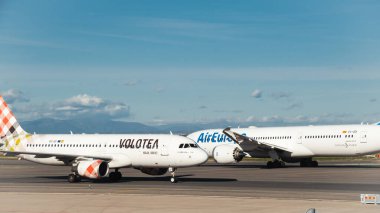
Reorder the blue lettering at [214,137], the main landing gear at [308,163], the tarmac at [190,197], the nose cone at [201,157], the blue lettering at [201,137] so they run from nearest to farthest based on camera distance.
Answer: the tarmac at [190,197], the nose cone at [201,157], the main landing gear at [308,163], the blue lettering at [214,137], the blue lettering at [201,137]

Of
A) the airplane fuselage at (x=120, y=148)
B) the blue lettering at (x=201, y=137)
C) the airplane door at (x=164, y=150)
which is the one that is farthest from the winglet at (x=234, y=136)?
the airplane door at (x=164, y=150)

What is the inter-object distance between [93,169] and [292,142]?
30595mm

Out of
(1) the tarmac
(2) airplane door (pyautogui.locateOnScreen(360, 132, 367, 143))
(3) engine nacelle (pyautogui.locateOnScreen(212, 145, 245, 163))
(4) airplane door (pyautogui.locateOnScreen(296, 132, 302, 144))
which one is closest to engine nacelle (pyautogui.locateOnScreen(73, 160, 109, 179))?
(1) the tarmac

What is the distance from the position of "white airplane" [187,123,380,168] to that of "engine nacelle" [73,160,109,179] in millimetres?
20728

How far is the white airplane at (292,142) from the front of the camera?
199ft

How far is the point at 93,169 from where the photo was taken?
131 feet

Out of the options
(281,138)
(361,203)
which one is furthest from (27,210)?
(281,138)

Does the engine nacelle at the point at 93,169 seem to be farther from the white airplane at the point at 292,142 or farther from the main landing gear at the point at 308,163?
the main landing gear at the point at 308,163

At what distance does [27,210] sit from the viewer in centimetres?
2438

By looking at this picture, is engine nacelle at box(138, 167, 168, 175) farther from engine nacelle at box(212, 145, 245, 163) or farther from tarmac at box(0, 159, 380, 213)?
engine nacelle at box(212, 145, 245, 163)

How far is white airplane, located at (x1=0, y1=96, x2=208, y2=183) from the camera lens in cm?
4041

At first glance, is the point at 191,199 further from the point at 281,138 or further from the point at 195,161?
the point at 281,138

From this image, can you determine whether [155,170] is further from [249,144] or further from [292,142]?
[292,142]

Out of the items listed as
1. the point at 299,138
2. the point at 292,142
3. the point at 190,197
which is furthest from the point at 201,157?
the point at 292,142
